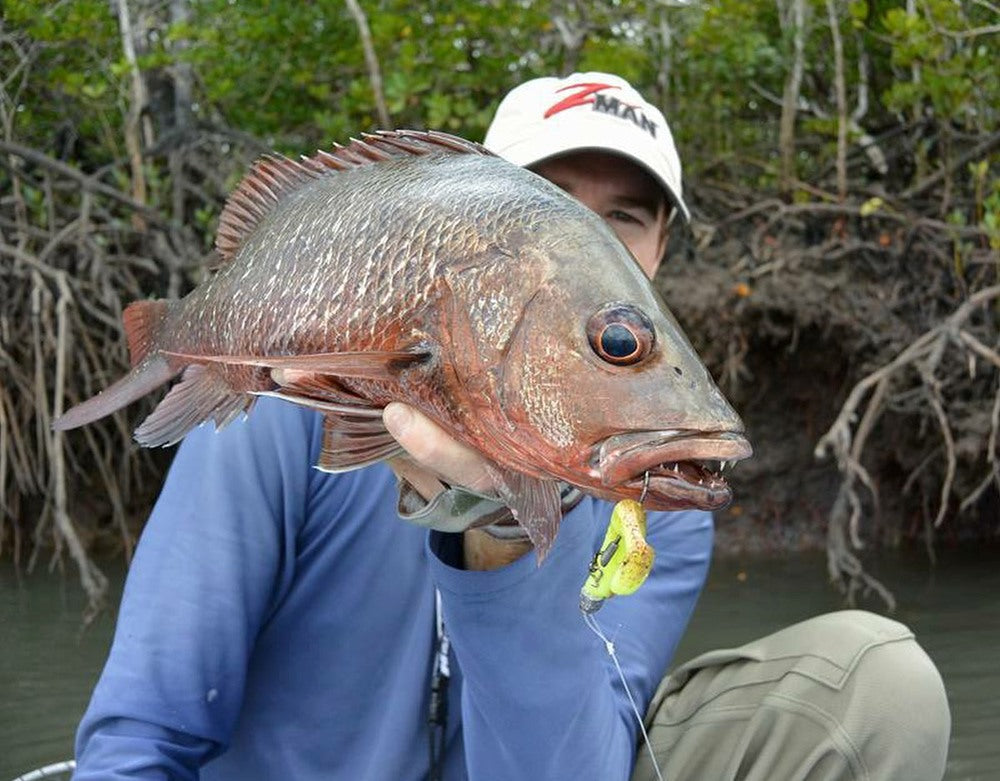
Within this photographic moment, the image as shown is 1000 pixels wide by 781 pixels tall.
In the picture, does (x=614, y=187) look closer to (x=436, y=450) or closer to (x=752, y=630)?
(x=436, y=450)

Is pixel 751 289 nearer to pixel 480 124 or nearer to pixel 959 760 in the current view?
pixel 480 124

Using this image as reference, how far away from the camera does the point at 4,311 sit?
447cm

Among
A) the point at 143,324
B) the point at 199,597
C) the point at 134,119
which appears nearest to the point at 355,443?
the point at 143,324

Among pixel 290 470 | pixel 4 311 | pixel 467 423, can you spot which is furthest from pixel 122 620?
pixel 4 311

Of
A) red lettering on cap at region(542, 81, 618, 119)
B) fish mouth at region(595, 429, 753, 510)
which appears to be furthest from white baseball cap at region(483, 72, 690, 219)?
fish mouth at region(595, 429, 753, 510)

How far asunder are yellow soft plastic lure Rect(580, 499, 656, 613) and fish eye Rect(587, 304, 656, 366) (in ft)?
0.42

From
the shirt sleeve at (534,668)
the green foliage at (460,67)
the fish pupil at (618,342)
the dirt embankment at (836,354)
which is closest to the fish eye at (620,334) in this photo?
the fish pupil at (618,342)

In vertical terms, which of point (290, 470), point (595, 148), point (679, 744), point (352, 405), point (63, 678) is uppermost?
point (595, 148)

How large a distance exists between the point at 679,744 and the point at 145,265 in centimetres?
322

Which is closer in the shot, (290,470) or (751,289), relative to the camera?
(290,470)

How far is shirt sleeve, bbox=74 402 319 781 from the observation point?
169cm

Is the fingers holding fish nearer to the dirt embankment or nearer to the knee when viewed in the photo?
the knee

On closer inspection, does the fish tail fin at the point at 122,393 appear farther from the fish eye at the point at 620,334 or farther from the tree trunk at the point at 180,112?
the tree trunk at the point at 180,112

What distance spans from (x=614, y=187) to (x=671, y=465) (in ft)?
3.74
